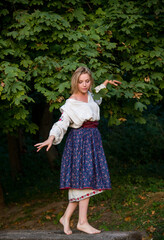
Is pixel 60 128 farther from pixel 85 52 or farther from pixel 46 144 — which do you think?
pixel 85 52

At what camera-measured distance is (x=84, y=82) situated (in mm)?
3893

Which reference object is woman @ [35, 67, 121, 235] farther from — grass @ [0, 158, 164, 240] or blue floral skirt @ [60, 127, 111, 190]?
grass @ [0, 158, 164, 240]

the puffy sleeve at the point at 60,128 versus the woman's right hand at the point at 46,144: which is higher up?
the puffy sleeve at the point at 60,128

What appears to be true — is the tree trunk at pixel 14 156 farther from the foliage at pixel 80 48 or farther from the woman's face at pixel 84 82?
the woman's face at pixel 84 82

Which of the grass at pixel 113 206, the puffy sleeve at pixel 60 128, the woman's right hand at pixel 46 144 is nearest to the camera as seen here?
the woman's right hand at pixel 46 144

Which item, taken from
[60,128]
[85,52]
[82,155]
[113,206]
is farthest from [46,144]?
[113,206]

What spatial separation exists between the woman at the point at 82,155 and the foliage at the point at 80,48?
1.08m

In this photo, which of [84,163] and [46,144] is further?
[84,163]

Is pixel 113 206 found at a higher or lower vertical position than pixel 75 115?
lower

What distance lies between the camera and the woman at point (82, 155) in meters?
3.87

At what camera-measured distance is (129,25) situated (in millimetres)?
5477

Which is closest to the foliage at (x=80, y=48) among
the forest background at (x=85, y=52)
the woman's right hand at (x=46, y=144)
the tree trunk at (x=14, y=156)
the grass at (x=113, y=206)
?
the forest background at (x=85, y=52)

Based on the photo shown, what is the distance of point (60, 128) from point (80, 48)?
1.95 m

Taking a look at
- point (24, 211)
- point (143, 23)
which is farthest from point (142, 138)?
point (143, 23)
